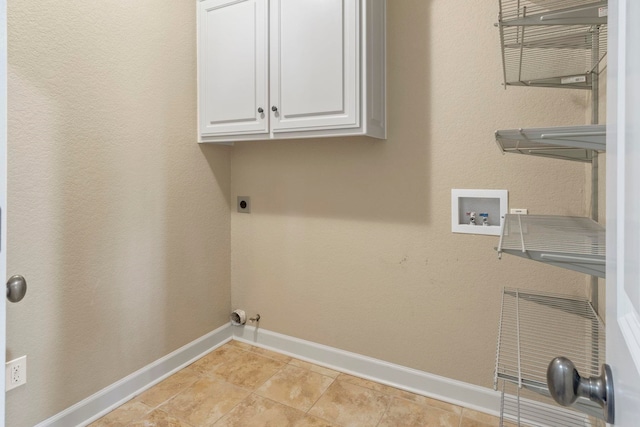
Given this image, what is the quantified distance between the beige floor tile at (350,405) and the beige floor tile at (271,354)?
15.4 inches

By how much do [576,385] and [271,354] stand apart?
198 centimetres

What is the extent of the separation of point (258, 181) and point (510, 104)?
1460mm

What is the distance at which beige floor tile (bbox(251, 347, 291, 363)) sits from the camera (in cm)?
216

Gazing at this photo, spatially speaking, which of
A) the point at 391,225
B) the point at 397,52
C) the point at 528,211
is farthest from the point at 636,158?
the point at 397,52

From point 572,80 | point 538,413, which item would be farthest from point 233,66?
point 538,413

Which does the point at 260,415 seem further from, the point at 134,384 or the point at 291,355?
the point at 134,384

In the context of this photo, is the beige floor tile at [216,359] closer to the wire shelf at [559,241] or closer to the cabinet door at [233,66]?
the cabinet door at [233,66]

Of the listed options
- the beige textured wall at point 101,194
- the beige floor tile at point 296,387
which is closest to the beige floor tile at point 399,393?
the beige floor tile at point 296,387

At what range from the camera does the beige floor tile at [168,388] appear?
1.77m

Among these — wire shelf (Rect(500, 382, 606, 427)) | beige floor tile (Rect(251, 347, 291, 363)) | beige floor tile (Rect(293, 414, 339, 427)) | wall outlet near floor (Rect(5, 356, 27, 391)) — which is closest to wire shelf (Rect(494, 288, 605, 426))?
wire shelf (Rect(500, 382, 606, 427))

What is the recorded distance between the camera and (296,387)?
73.7 inches

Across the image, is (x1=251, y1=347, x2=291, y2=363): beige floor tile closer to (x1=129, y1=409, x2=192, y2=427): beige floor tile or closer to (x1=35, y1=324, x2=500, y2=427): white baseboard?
(x1=35, y1=324, x2=500, y2=427): white baseboard

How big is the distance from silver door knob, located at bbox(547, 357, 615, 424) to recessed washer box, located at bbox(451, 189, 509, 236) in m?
1.25

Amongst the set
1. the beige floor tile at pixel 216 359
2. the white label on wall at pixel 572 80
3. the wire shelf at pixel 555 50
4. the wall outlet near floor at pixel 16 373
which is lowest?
the beige floor tile at pixel 216 359
